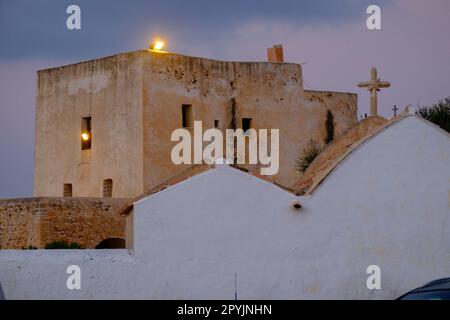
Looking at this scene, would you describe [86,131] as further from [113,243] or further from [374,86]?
[374,86]

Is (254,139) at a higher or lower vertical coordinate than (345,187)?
higher

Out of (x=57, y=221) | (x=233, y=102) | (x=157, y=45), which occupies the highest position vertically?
(x=157, y=45)

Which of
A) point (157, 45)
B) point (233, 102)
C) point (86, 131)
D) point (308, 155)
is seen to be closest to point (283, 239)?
point (157, 45)

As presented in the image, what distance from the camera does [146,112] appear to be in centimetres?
3406

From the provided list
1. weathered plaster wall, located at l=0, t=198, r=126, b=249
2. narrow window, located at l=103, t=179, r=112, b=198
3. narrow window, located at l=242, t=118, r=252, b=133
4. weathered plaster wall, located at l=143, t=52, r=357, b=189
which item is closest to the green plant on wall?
weathered plaster wall, located at l=143, t=52, r=357, b=189

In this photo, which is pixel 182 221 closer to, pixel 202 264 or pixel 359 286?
pixel 202 264

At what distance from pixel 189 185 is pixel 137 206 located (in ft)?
3.34

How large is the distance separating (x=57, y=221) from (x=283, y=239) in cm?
1124

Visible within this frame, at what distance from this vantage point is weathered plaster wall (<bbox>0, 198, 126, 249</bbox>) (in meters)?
29.0

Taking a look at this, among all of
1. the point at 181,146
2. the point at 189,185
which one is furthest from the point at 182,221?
the point at 181,146

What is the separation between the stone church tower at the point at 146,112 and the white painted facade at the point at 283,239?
1451cm

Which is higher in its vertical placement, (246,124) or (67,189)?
(246,124)

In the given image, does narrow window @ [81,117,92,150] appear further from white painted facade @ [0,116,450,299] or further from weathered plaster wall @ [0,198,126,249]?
white painted facade @ [0,116,450,299]

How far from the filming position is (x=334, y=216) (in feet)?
65.3
